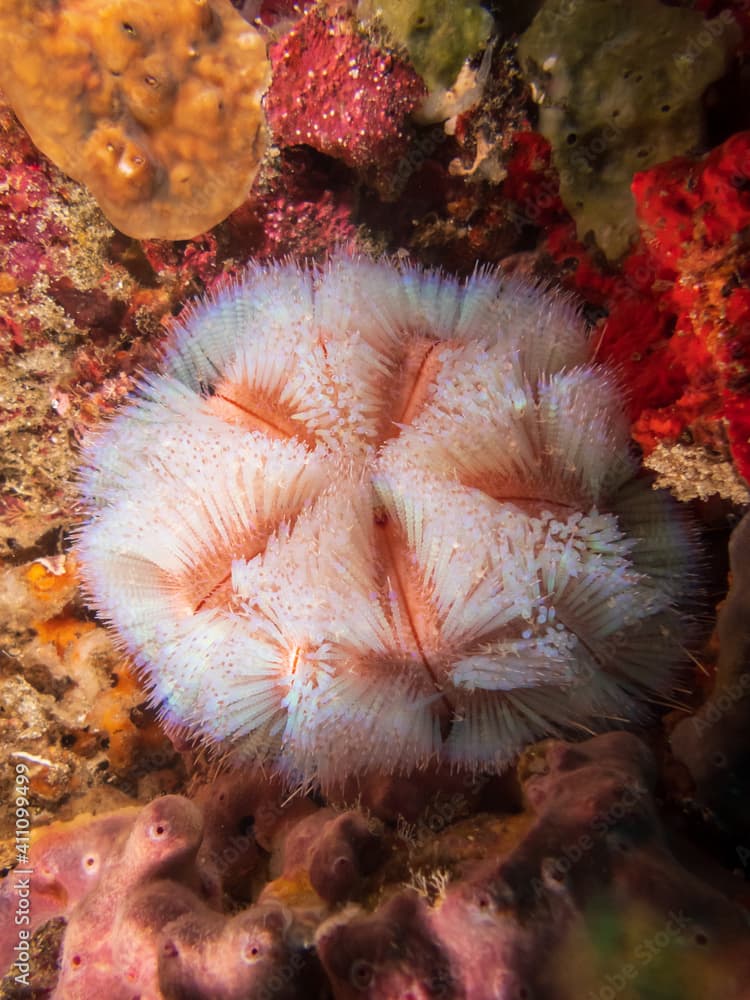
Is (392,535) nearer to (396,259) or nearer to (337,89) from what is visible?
(396,259)

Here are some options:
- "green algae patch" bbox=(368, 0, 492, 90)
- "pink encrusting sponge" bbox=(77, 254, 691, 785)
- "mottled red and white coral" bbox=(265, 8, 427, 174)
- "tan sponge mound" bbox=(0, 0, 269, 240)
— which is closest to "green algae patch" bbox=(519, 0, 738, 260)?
"green algae patch" bbox=(368, 0, 492, 90)

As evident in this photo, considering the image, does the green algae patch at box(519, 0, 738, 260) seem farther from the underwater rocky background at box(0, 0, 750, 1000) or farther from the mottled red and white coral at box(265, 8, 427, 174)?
the mottled red and white coral at box(265, 8, 427, 174)

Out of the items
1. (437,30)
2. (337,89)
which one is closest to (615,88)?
(437,30)

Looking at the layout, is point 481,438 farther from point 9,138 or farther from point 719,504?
point 9,138

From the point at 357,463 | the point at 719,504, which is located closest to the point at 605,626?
the point at 719,504

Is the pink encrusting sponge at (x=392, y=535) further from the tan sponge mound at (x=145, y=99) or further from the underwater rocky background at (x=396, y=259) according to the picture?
the tan sponge mound at (x=145, y=99)

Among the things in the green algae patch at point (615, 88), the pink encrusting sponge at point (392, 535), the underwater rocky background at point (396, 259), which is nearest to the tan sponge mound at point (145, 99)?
the underwater rocky background at point (396, 259)

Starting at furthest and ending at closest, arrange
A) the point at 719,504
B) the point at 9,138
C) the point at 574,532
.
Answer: the point at 9,138
the point at 719,504
the point at 574,532
